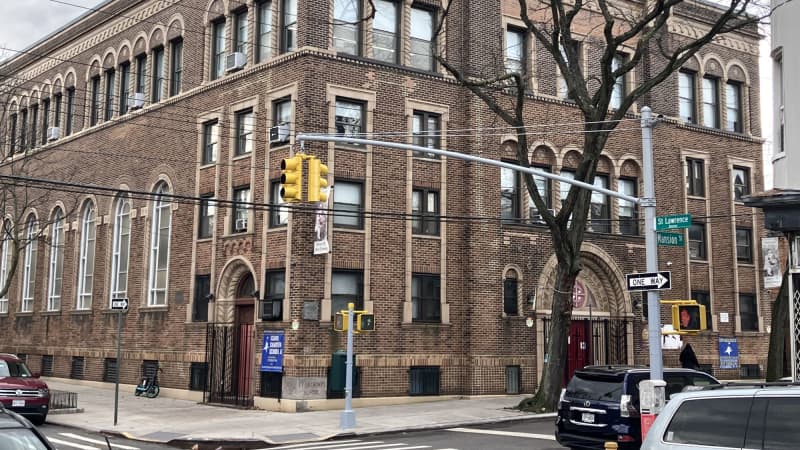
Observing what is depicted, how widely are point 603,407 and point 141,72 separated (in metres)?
25.4

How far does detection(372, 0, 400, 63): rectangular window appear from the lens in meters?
27.8

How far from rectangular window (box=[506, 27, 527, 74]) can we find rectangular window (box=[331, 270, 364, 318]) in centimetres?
965

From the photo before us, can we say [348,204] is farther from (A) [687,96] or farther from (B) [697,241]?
(A) [687,96]

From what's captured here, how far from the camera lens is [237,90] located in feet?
93.9

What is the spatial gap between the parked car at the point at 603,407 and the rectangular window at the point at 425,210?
12.1 m

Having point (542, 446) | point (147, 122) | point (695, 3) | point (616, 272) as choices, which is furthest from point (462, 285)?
point (695, 3)

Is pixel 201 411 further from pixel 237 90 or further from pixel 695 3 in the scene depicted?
pixel 695 3

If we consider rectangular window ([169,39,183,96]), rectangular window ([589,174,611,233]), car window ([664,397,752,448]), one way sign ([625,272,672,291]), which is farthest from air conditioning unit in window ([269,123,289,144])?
car window ([664,397,752,448])

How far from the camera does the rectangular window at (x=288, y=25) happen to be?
26811 mm

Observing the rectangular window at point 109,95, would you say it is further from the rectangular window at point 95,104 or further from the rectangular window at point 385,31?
the rectangular window at point 385,31

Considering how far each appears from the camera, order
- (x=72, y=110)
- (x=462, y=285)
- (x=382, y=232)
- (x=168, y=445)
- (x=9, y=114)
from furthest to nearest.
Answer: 1. (x=9, y=114)
2. (x=72, y=110)
3. (x=462, y=285)
4. (x=382, y=232)
5. (x=168, y=445)

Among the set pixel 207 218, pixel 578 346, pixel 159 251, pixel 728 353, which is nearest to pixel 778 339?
pixel 578 346

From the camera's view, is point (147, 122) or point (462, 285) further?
point (147, 122)

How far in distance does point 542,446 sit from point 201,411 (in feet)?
37.8
